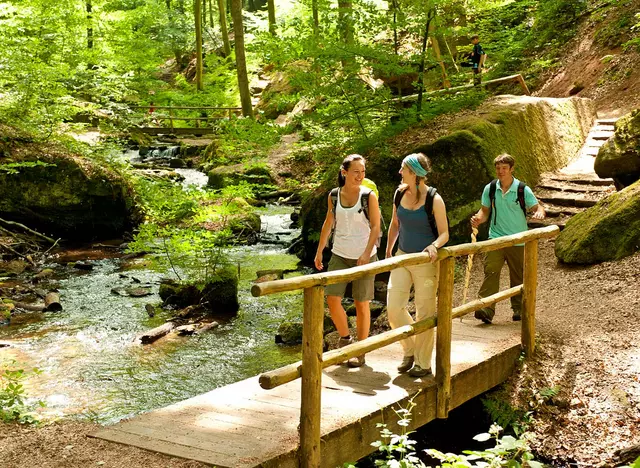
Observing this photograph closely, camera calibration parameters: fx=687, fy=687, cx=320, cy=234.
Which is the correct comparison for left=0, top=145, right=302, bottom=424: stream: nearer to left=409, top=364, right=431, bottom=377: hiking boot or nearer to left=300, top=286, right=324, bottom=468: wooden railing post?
left=409, top=364, right=431, bottom=377: hiking boot

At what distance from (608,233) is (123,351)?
6.83 m

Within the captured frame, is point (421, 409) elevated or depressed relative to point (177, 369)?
elevated

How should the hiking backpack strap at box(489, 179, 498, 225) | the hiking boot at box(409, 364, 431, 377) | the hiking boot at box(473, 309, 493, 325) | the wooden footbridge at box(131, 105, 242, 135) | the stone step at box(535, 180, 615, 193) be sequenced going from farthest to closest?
the wooden footbridge at box(131, 105, 242, 135), the stone step at box(535, 180, 615, 193), the hiking boot at box(473, 309, 493, 325), the hiking backpack strap at box(489, 179, 498, 225), the hiking boot at box(409, 364, 431, 377)

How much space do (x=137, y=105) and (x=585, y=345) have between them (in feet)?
102

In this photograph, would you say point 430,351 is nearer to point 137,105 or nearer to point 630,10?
point 630,10

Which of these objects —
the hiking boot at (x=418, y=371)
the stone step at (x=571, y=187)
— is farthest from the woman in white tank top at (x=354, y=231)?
the stone step at (x=571, y=187)

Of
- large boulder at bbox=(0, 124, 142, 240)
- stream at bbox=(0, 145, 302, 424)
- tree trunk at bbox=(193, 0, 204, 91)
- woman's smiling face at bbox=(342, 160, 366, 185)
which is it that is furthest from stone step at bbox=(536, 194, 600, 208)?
tree trunk at bbox=(193, 0, 204, 91)

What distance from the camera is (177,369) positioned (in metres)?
8.90

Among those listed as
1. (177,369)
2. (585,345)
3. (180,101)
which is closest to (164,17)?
(180,101)

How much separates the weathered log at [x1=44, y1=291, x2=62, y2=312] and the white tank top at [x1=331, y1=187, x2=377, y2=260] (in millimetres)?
7061

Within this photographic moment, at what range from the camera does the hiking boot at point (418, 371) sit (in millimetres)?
5984

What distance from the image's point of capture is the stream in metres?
8.00

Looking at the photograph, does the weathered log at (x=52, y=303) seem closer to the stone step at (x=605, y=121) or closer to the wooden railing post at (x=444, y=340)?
the wooden railing post at (x=444, y=340)

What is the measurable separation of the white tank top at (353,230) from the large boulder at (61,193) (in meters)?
11.2
